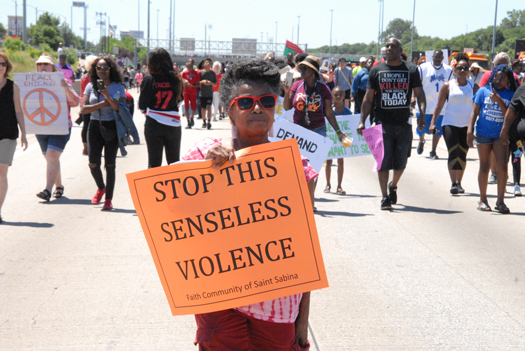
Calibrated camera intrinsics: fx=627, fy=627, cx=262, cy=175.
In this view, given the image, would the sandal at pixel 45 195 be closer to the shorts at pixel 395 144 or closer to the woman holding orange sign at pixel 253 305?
the shorts at pixel 395 144

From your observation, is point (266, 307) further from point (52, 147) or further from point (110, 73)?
point (52, 147)

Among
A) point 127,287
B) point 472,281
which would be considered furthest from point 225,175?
point 472,281

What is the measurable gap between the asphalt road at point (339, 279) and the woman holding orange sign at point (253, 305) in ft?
4.38

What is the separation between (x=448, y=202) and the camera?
9188mm

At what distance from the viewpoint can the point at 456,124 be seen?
9875 mm

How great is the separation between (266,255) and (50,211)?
600 centimetres

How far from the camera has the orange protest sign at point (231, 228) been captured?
257 centimetres

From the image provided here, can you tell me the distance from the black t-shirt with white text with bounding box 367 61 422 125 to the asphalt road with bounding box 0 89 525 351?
1.32 m

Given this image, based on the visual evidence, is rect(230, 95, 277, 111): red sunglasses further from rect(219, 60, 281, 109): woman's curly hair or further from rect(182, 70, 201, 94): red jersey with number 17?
rect(182, 70, 201, 94): red jersey with number 17

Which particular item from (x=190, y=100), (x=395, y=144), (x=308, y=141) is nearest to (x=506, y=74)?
(x=395, y=144)

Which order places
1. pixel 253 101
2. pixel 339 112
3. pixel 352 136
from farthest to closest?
pixel 352 136, pixel 339 112, pixel 253 101

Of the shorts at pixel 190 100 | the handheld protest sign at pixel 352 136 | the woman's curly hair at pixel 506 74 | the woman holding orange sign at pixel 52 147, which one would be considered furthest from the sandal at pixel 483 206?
the shorts at pixel 190 100

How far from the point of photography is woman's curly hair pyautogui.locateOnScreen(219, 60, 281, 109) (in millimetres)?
2855

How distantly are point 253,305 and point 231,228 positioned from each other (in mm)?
343
